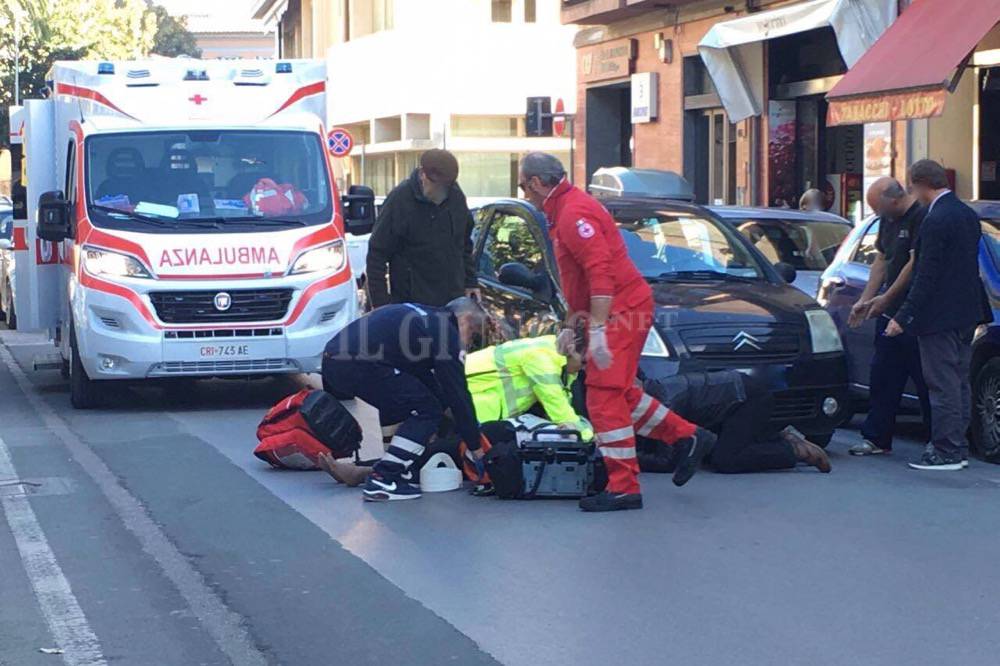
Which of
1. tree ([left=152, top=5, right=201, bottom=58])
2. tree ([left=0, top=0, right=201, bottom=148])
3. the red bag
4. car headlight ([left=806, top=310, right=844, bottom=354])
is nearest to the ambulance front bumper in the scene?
the red bag

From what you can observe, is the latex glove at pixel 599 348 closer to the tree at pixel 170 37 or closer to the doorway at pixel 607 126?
the doorway at pixel 607 126

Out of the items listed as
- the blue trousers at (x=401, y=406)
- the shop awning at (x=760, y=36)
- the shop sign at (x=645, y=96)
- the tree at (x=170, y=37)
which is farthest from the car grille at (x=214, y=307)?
the tree at (x=170, y=37)

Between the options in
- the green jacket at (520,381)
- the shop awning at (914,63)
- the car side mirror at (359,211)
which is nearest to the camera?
the green jacket at (520,381)

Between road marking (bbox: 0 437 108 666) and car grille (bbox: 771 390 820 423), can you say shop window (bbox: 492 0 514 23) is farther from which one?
road marking (bbox: 0 437 108 666)

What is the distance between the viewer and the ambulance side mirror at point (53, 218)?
13.0 metres

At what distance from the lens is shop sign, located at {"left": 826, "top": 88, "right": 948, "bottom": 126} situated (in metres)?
16.0

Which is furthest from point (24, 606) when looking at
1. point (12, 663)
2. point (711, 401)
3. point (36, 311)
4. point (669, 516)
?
point (36, 311)

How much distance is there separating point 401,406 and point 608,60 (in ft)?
67.6

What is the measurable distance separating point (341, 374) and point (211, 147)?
4848 millimetres

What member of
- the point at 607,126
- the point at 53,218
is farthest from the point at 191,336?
the point at 607,126

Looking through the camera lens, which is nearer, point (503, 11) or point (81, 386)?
point (81, 386)

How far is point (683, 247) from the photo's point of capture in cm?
1130

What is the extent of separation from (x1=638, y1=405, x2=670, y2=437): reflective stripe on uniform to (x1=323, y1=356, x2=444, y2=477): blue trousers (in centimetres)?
109

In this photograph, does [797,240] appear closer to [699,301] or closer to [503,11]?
[699,301]
